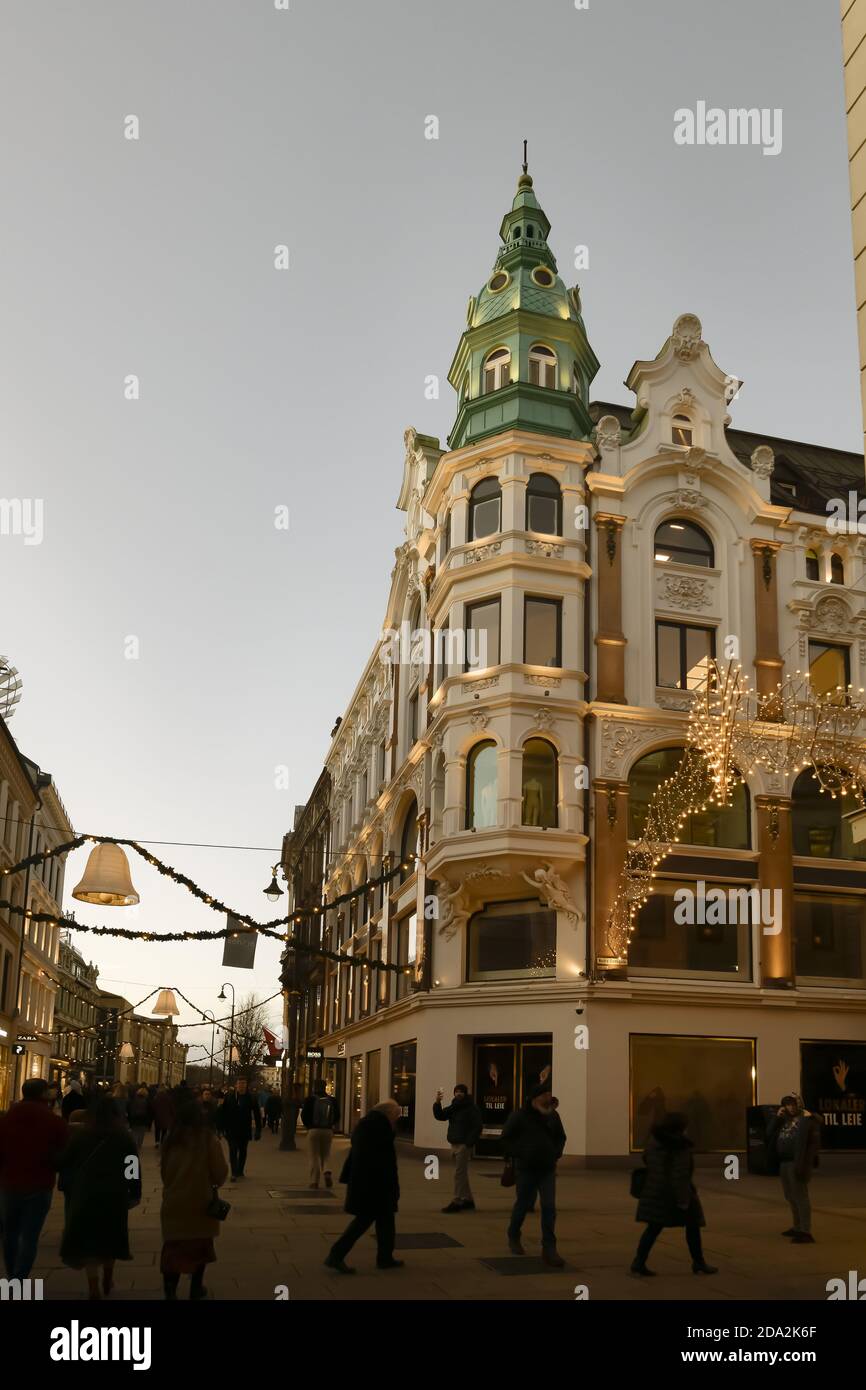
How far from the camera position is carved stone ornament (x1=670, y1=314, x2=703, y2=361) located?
3497cm

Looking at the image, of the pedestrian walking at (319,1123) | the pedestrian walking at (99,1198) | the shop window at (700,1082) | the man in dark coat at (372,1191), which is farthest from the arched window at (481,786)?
the pedestrian walking at (99,1198)

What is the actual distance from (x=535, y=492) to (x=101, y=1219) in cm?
2539

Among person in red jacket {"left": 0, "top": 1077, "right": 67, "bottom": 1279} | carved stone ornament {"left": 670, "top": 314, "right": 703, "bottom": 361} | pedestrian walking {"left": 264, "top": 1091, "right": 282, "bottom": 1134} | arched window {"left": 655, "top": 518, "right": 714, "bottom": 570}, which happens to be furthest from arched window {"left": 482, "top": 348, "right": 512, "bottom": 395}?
pedestrian walking {"left": 264, "top": 1091, "right": 282, "bottom": 1134}

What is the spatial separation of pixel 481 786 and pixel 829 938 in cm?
965

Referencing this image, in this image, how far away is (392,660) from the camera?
42344 mm

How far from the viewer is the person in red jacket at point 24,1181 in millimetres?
10742

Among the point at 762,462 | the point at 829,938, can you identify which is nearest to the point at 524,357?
the point at 762,462

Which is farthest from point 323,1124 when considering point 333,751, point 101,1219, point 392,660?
point 333,751

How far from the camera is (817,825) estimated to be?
32719 millimetres

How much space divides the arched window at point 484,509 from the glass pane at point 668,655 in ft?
16.6

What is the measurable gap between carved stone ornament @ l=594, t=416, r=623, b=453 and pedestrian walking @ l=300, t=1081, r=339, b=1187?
62.6ft

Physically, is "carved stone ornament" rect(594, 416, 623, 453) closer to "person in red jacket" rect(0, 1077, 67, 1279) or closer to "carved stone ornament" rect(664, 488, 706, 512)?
"carved stone ornament" rect(664, 488, 706, 512)
